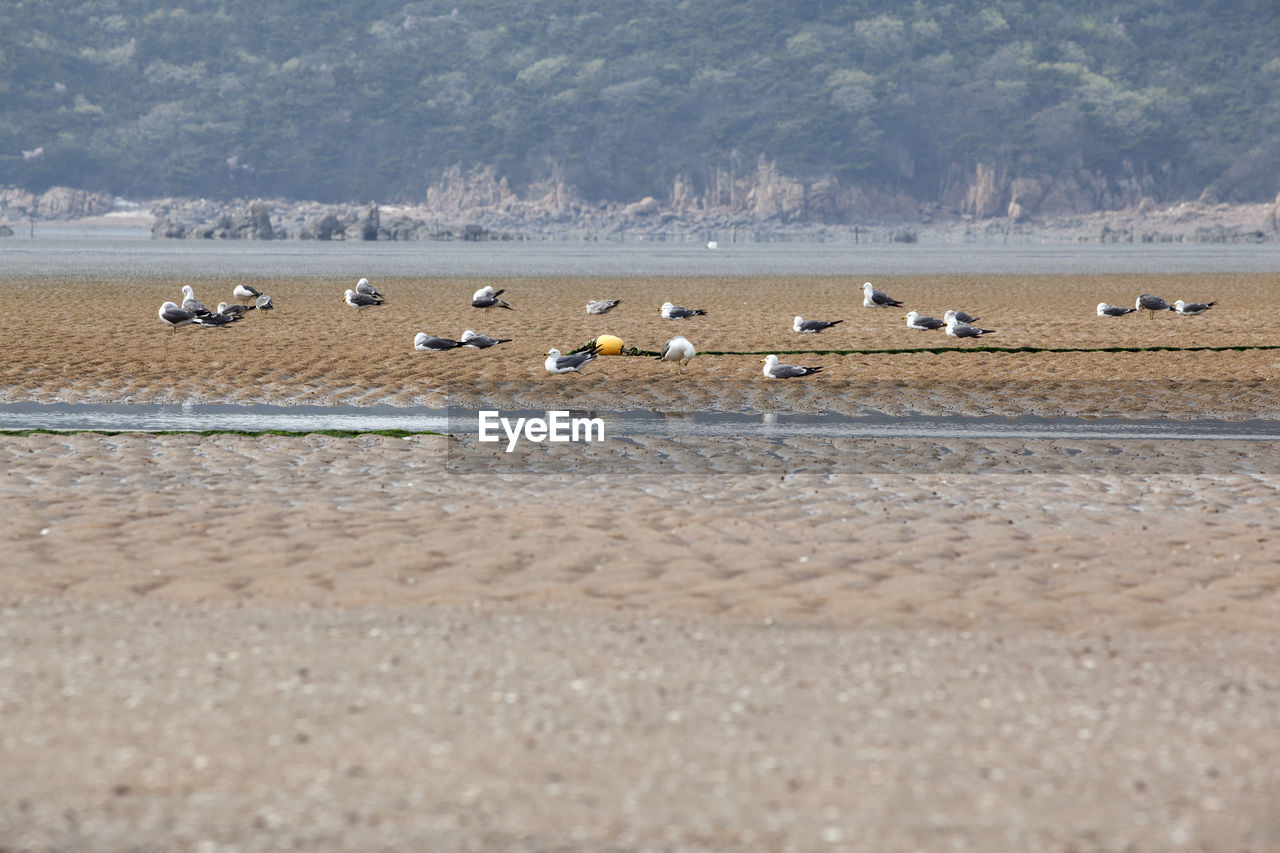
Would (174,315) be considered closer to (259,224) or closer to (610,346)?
(610,346)

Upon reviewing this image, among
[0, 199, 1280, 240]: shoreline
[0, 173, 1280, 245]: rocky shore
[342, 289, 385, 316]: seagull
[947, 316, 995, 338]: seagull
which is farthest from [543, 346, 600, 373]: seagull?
[0, 173, 1280, 245]: rocky shore

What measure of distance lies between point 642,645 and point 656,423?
28.0 ft

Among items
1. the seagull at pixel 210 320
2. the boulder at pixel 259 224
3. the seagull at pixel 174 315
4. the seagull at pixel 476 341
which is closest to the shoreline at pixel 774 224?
the boulder at pixel 259 224

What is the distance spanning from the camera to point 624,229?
18475cm

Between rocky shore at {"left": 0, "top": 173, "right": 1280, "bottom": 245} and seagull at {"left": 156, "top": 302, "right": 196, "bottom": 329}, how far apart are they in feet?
486

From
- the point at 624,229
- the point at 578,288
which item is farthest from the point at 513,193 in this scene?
the point at 578,288

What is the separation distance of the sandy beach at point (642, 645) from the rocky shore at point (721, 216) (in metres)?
160

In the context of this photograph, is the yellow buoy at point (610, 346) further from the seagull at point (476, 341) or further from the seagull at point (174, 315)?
the seagull at point (174, 315)

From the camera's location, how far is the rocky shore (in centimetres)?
17900

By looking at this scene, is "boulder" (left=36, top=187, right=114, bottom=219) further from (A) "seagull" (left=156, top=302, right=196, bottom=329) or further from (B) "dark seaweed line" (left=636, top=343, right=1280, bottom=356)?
(B) "dark seaweed line" (left=636, top=343, right=1280, bottom=356)

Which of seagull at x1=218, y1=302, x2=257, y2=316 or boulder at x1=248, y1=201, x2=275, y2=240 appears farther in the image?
boulder at x1=248, y1=201, x2=275, y2=240

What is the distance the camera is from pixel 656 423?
51.8ft

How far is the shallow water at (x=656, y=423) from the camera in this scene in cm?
1499

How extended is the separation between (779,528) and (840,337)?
14.8 meters
